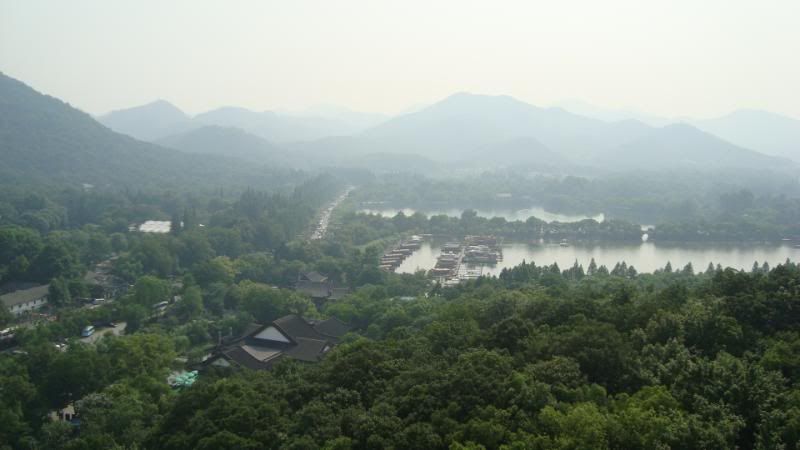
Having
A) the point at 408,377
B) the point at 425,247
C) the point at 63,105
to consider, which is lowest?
the point at 425,247

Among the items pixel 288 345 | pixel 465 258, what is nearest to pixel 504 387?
pixel 288 345

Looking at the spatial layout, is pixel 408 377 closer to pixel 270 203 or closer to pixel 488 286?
pixel 488 286

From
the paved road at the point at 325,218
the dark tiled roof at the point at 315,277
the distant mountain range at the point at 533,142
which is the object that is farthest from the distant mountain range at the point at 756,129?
the dark tiled roof at the point at 315,277

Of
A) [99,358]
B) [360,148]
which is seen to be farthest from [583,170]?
[99,358]

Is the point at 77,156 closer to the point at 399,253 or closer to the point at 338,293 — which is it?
the point at 399,253

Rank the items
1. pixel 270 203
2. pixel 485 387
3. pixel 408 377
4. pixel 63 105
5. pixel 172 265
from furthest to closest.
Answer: pixel 63 105 → pixel 270 203 → pixel 172 265 → pixel 408 377 → pixel 485 387

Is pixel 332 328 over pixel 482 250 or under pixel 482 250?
over
